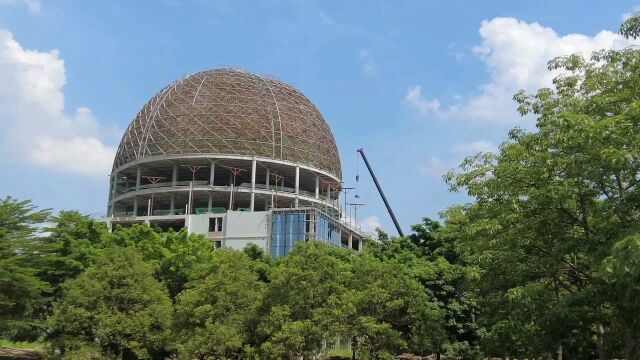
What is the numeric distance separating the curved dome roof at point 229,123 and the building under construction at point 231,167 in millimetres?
116

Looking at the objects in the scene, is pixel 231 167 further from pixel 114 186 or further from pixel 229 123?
pixel 114 186

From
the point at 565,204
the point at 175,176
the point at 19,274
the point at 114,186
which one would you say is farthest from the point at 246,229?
the point at 565,204

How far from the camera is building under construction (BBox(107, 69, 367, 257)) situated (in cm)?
6500

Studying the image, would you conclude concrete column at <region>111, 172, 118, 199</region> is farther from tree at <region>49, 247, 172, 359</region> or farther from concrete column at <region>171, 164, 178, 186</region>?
tree at <region>49, 247, 172, 359</region>

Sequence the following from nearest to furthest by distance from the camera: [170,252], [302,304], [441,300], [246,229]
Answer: [302,304] → [441,300] → [170,252] → [246,229]

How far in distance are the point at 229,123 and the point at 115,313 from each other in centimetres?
4432

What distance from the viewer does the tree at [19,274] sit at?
28.6 metres

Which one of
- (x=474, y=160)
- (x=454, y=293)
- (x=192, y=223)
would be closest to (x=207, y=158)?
(x=192, y=223)

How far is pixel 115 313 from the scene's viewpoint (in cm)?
2650

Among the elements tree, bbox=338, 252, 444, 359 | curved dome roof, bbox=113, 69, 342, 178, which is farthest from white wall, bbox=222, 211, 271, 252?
tree, bbox=338, 252, 444, 359

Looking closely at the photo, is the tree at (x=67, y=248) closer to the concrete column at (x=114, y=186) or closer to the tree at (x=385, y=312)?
the tree at (x=385, y=312)

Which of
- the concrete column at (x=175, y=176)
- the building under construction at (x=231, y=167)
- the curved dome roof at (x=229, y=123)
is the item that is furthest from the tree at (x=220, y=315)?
the concrete column at (x=175, y=176)

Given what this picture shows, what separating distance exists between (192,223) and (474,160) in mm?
53193

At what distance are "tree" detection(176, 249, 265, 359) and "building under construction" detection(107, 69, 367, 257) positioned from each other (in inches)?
1468
